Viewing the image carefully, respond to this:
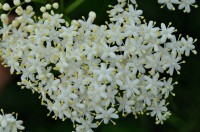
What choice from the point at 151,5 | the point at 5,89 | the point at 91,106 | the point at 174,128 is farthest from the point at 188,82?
the point at 5,89

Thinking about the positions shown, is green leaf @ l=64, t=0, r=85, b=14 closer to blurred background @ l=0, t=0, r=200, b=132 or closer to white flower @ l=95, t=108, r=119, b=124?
blurred background @ l=0, t=0, r=200, b=132

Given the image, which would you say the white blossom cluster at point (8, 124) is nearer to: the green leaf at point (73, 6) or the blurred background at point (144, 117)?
the blurred background at point (144, 117)

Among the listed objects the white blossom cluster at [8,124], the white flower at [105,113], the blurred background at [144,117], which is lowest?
the white blossom cluster at [8,124]

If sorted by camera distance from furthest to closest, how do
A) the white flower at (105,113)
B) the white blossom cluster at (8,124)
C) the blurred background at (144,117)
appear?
the blurred background at (144,117), the white blossom cluster at (8,124), the white flower at (105,113)

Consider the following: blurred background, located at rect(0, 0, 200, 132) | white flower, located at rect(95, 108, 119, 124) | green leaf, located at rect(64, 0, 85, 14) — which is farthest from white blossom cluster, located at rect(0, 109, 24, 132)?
green leaf, located at rect(64, 0, 85, 14)

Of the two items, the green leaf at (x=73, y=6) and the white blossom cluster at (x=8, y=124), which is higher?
the green leaf at (x=73, y=6)

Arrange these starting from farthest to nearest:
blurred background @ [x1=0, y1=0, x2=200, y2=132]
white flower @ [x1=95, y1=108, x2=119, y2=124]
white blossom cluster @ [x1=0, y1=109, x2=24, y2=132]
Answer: blurred background @ [x1=0, y1=0, x2=200, y2=132] < white blossom cluster @ [x1=0, y1=109, x2=24, y2=132] < white flower @ [x1=95, y1=108, x2=119, y2=124]

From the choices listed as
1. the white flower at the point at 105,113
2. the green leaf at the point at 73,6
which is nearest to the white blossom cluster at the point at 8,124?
the white flower at the point at 105,113

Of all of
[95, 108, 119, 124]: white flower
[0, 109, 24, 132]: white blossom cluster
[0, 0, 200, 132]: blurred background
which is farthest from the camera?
[0, 0, 200, 132]: blurred background

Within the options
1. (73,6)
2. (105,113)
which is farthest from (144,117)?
(73,6)
